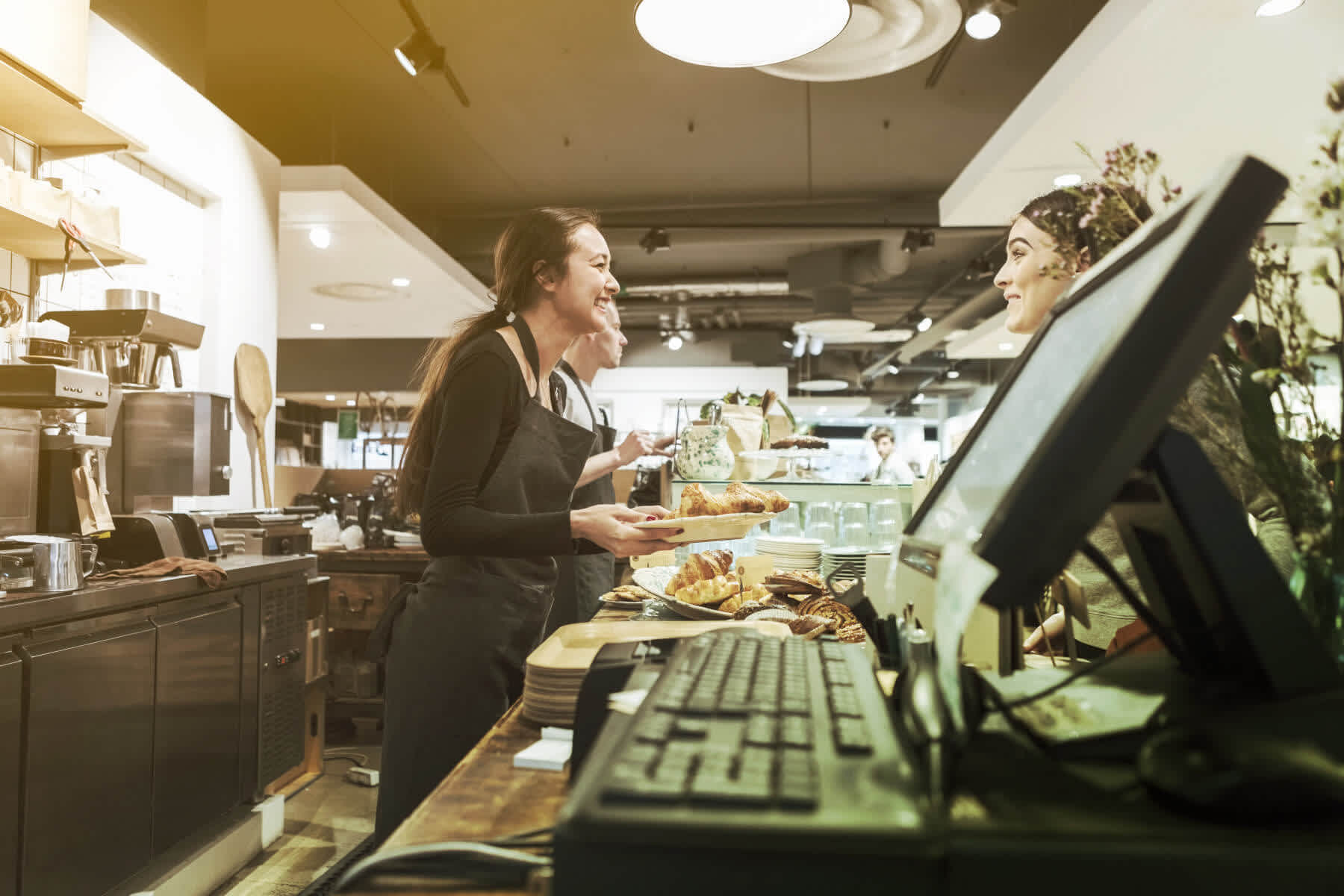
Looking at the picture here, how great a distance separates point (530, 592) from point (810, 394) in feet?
51.1

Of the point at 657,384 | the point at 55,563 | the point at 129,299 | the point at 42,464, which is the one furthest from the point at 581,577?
the point at 657,384

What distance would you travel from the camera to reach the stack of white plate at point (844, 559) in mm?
2195

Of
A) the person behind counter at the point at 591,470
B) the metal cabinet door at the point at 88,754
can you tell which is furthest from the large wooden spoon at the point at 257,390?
the person behind counter at the point at 591,470

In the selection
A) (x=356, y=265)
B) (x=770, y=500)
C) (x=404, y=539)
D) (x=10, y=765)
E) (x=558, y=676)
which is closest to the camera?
(x=558, y=676)

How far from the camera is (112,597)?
8.20 feet

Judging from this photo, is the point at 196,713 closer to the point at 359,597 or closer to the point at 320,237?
the point at 359,597

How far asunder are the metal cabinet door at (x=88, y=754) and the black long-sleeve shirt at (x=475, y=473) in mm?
1442

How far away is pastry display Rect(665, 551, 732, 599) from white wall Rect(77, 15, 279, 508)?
3.06m

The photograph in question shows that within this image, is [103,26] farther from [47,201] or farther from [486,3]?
[486,3]

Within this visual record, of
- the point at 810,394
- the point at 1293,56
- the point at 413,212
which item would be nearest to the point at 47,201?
the point at 1293,56

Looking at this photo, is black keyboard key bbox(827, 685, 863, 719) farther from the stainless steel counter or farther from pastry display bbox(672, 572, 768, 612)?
the stainless steel counter

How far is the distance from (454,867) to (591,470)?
77.6 inches

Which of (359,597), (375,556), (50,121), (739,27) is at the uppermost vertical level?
(739,27)

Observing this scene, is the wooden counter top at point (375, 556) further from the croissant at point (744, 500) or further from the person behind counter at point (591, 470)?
the croissant at point (744, 500)
